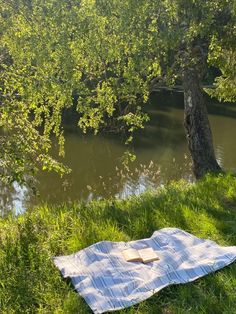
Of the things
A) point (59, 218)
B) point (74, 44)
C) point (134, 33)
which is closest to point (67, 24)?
point (74, 44)

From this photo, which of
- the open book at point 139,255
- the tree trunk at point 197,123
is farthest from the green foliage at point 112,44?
the open book at point 139,255

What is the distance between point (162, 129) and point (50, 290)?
1644 centimetres

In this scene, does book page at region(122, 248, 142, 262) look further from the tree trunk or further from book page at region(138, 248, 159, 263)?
the tree trunk

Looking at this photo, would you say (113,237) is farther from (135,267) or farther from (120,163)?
(120,163)

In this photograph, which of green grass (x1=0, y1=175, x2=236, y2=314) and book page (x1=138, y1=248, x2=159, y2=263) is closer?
green grass (x1=0, y1=175, x2=236, y2=314)

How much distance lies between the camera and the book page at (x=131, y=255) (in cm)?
384

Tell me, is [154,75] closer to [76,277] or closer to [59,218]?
[59,218]

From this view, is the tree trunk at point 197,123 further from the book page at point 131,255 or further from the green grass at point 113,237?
the book page at point 131,255

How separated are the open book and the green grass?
1.43 feet

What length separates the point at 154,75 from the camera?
20.4 ft

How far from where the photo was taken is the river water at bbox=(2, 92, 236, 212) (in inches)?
433

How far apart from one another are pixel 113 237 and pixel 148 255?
22.9 inches

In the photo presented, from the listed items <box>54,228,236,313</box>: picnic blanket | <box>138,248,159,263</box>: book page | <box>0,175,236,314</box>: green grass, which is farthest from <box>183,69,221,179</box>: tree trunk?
<box>138,248,159,263</box>: book page

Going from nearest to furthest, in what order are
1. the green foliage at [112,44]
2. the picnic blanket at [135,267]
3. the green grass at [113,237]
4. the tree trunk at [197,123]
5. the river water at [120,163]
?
the green grass at [113,237], the picnic blanket at [135,267], the green foliage at [112,44], the tree trunk at [197,123], the river water at [120,163]
